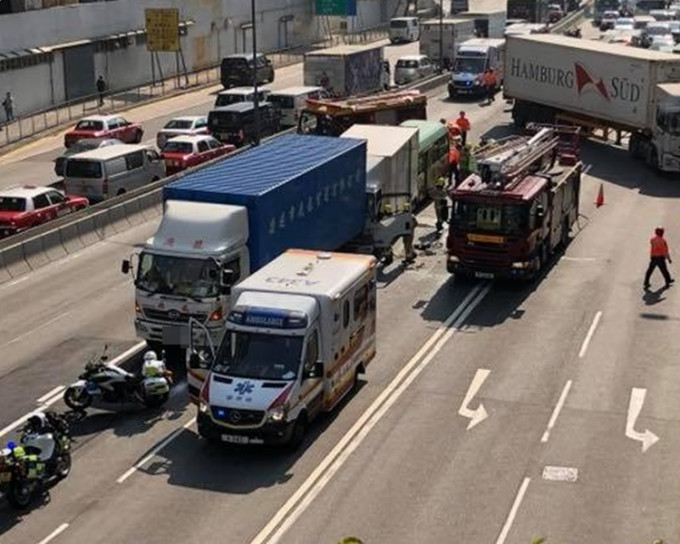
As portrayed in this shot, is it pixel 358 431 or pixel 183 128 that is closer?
pixel 358 431

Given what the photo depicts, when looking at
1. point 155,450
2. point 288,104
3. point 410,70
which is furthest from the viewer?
point 410,70

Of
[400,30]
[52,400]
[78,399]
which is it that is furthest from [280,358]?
[400,30]

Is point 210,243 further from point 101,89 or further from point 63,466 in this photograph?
point 101,89

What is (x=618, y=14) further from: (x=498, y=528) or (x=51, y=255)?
(x=498, y=528)

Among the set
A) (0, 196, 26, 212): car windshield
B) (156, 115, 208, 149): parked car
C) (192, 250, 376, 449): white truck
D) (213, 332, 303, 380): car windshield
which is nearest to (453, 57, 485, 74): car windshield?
(156, 115, 208, 149): parked car

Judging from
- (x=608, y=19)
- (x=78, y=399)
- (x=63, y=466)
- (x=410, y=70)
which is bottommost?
(x=63, y=466)

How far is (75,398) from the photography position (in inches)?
923

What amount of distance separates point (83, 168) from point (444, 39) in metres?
43.9

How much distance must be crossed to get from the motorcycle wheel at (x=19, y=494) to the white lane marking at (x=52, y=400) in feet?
10.7

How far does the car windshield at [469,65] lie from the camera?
223 ft

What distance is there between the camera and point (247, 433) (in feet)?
69.6

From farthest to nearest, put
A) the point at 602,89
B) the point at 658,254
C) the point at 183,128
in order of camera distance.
A: the point at 183,128
the point at 602,89
the point at 658,254

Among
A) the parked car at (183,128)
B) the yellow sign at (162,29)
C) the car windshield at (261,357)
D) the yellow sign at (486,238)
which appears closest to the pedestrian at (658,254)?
the yellow sign at (486,238)

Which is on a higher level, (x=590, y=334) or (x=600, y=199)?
(x=600, y=199)
